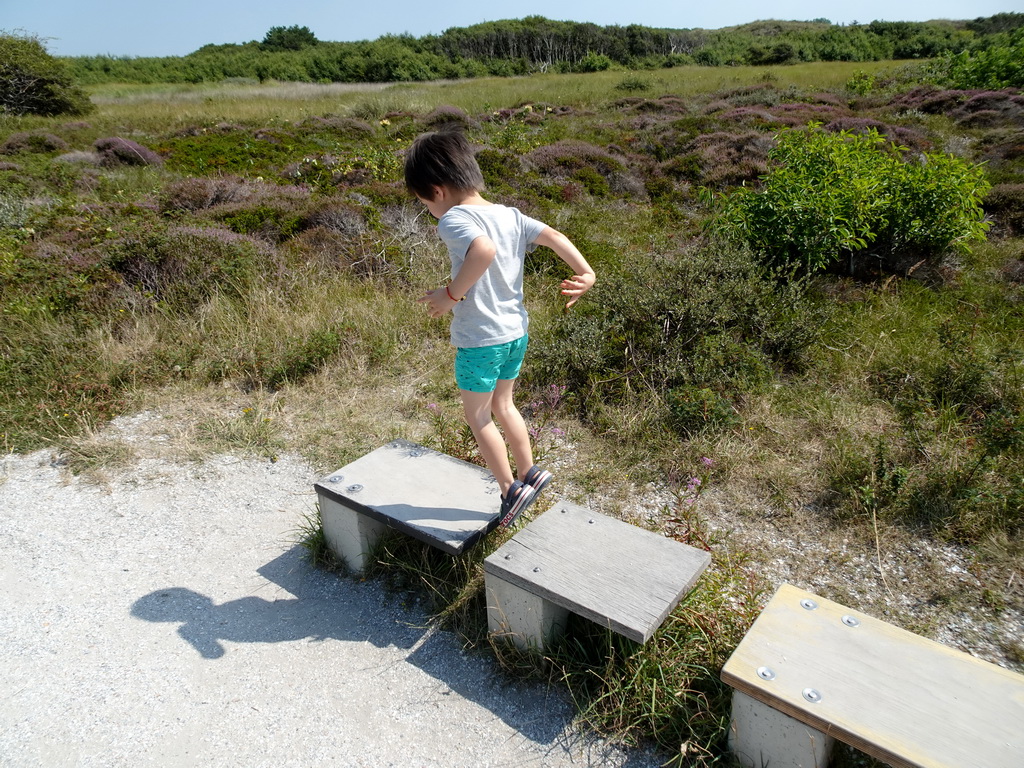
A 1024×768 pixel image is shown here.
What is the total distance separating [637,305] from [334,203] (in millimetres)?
4534

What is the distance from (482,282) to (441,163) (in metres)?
0.43

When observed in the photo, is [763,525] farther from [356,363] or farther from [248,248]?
[248,248]

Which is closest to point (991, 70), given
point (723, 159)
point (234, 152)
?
point (723, 159)

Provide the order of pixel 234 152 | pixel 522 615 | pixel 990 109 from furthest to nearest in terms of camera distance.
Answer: pixel 990 109 → pixel 234 152 → pixel 522 615

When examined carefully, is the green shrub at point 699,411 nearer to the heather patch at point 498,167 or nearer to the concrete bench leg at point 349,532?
the concrete bench leg at point 349,532

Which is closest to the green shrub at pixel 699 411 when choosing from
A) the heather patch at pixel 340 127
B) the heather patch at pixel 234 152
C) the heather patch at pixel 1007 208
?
the heather patch at pixel 1007 208

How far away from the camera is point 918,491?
297cm

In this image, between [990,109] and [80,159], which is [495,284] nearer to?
[80,159]

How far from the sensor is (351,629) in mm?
2457

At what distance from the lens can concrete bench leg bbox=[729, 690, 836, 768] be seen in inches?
65.4

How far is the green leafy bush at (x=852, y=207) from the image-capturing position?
497 centimetres

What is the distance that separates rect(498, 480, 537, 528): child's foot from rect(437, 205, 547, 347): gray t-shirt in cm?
59

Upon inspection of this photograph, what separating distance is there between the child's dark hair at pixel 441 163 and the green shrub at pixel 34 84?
22.3 m

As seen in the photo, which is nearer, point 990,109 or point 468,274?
point 468,274
